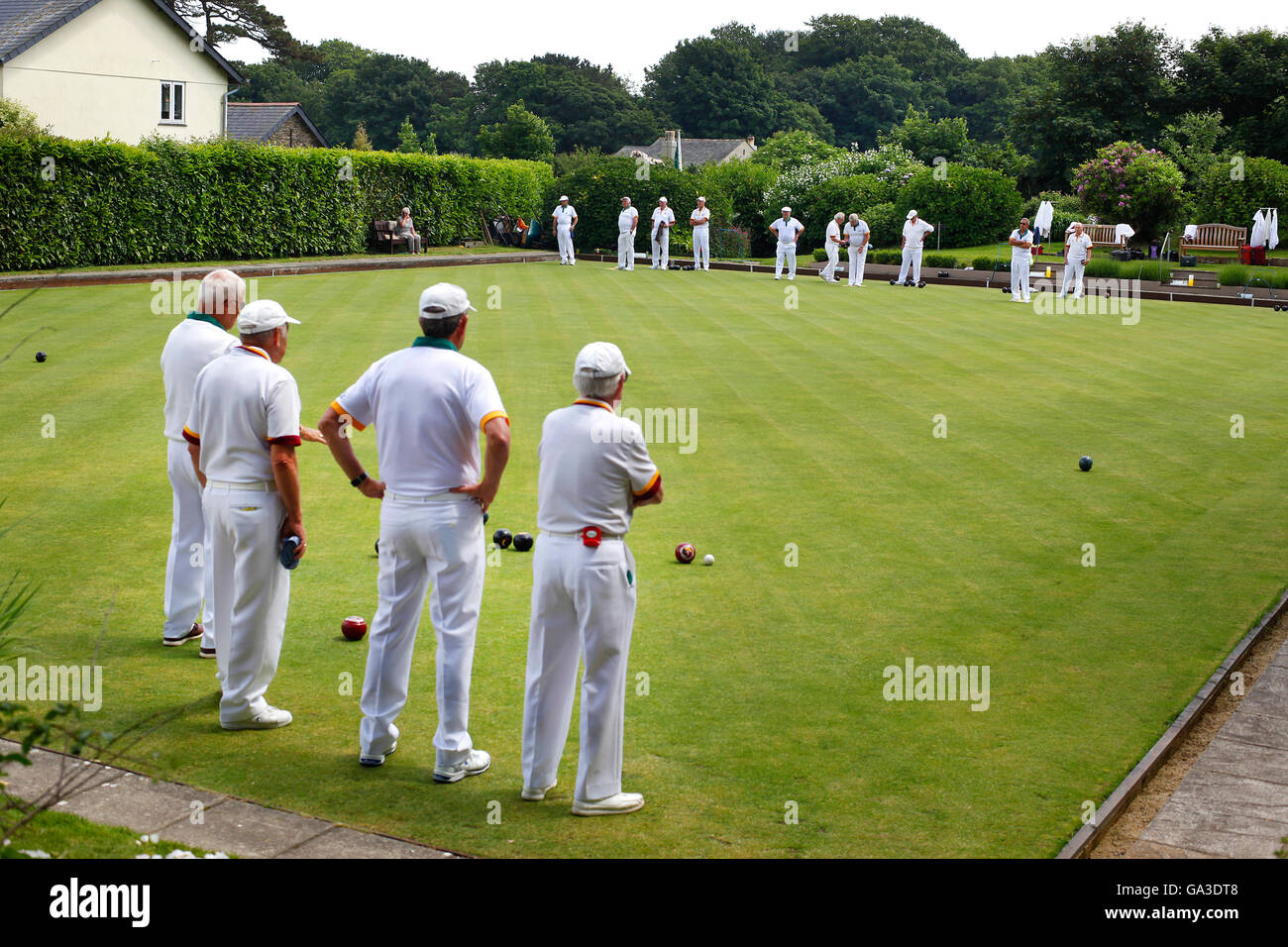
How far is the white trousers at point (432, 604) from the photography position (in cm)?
577

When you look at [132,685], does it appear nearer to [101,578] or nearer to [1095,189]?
[101,578]

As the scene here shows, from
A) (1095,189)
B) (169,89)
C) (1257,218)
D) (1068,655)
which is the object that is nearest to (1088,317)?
(1257,218)

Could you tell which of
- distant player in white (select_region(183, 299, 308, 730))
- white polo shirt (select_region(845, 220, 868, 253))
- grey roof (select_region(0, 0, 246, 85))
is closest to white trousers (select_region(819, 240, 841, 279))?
white polo shirt (select_region(845, 220, 868, 253))

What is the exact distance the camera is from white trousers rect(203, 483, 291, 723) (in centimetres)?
627

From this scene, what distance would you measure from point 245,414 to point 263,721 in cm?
160

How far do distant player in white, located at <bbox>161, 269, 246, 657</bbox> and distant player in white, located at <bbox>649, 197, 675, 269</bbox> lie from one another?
2856 cm

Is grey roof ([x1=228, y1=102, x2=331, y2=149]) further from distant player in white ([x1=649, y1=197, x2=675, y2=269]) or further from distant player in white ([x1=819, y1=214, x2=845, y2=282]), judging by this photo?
distant player in white ([x1=819, y1=214, x2=845, y2=282])

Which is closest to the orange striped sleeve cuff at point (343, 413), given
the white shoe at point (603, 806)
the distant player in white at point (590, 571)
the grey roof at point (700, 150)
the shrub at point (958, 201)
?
the distant player in white at point (590, 571)

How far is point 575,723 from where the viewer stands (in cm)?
670

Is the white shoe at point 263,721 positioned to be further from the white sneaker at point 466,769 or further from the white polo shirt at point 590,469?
the white polo shirt at point 590,469

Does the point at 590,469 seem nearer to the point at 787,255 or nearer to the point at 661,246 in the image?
the point at 787,255

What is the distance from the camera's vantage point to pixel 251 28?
71.9 m

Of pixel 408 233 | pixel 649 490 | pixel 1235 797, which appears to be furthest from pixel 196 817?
pixel 408 233

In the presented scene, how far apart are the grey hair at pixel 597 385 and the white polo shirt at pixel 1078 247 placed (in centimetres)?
2681
